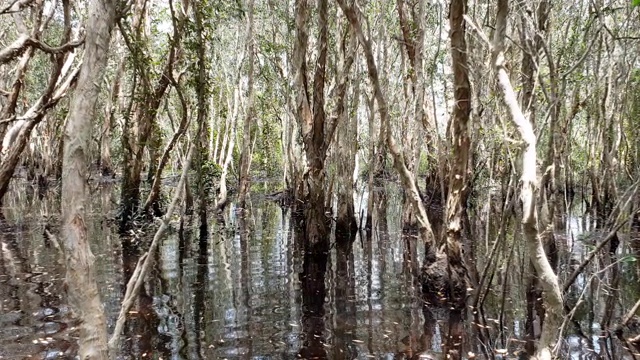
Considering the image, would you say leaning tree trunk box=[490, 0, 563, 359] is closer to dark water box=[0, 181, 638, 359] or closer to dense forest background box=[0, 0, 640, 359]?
dense forest background box=[0, 0, 640, 359]

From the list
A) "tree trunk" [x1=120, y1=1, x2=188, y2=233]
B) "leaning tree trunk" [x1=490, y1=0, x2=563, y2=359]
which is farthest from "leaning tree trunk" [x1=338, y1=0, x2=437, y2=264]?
"tree trunk" [x1=120, y1=1, x2=188, y2=233]

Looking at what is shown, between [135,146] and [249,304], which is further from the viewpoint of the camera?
[135,146]

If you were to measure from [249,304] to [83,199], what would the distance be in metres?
5.04

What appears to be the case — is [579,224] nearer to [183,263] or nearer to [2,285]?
[183,263]

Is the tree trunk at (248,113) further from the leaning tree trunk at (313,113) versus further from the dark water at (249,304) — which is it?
the leaning tree trunk at (313,113)

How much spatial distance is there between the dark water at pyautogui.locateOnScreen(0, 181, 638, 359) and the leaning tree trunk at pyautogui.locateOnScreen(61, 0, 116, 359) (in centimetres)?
278

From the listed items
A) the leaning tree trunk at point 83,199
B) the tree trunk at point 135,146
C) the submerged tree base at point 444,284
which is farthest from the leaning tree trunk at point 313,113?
the leaning tree trunk at point 83,199

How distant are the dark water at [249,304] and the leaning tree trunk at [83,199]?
278 centimetres

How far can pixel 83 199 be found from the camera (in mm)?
2873

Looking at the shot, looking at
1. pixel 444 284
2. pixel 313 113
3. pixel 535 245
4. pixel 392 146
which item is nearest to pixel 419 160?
pixel 313 113

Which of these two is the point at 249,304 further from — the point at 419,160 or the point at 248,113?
the point at 248,113

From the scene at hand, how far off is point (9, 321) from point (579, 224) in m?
15.4

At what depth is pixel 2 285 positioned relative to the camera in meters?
8.13

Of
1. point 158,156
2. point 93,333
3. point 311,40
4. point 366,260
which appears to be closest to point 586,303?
point 366,260
